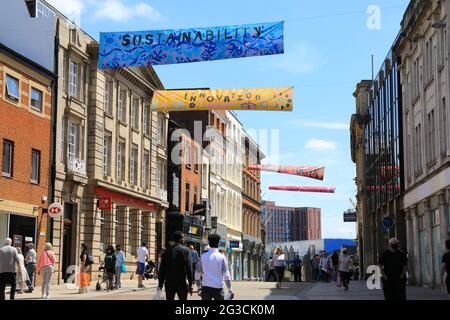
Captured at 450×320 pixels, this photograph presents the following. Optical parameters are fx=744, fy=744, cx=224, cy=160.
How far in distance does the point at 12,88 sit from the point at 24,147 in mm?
2354

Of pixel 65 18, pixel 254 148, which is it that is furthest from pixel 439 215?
pixel 254 148

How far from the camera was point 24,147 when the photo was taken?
28.9 metres

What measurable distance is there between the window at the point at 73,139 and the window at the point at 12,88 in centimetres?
530

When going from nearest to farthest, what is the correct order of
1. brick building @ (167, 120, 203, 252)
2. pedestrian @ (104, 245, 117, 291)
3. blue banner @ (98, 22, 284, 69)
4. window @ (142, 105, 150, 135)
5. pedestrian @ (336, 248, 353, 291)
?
1. blue banner @ (98, 22, 284, 69)
2. pedestrian @ (104, 245, 117, 291)
3. pedestrian @ (336, 248, 353, 291)
4. window @ (142, 105, 150, 135)
5. brick building @ (167, 120, 203, 252)

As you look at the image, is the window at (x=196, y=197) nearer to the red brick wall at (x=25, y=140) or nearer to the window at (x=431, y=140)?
the red brick wall at (x=25, y=140)

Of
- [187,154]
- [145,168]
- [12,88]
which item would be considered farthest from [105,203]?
[187,154]

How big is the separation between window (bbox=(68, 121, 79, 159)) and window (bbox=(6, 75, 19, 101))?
17.4 feet

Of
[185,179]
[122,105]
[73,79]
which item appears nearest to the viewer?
[73,79]

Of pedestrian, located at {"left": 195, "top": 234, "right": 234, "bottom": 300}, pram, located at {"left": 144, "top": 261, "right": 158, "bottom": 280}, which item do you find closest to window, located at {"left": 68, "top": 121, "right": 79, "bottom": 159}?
pram, located at {"left": 144, "top": 261, "right": 158, "bottom": 280}

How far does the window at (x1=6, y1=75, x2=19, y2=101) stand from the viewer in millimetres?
27703

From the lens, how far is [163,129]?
47.6 meters

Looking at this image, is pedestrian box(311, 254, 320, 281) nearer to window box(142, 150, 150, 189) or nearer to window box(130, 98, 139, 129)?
window box(142, 150, 150, 189)

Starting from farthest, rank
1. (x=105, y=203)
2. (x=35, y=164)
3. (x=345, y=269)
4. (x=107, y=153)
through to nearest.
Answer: (x=107, y=153), (x=105, y=203), (x=35, y=164), (x=345, y=269)

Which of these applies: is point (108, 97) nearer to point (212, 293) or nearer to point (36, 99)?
point (36, 99)
